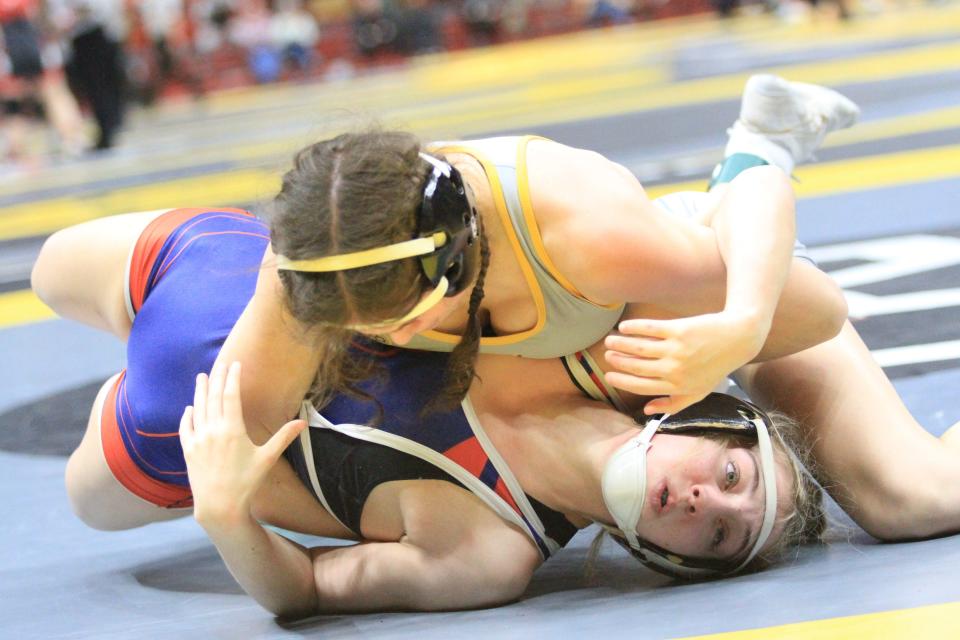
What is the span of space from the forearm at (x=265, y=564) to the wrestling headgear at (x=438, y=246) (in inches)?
18.5

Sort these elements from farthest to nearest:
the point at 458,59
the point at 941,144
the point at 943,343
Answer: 1. the point at 458,59
2. the point at 941,144
3. the point at 943,343

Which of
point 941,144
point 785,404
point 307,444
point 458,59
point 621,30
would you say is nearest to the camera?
point 307,444

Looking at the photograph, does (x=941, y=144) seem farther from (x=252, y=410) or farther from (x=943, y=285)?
(x=252, y=410)

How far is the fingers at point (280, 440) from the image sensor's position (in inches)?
94.8

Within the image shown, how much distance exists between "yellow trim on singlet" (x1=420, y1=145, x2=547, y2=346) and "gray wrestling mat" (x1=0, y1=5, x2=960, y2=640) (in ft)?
1.21

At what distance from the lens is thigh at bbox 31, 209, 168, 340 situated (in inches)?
123

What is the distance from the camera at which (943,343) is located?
141 inches

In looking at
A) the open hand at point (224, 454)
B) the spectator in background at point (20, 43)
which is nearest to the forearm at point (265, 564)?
the open hand at point (224, 454)

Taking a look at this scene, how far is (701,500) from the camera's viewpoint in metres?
2.42

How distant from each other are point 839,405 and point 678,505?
1.76 ft

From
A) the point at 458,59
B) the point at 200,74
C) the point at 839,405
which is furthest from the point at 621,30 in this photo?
the point at 839,405

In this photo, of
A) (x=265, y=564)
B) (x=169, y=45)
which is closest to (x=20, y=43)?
(x=169, y=45)

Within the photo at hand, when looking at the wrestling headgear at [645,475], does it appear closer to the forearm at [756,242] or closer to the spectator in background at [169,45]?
the forearm at [756,242]

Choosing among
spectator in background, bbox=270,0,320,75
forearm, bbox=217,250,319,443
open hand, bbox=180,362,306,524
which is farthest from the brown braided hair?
spectator in background, bbox=270,0,320,75
